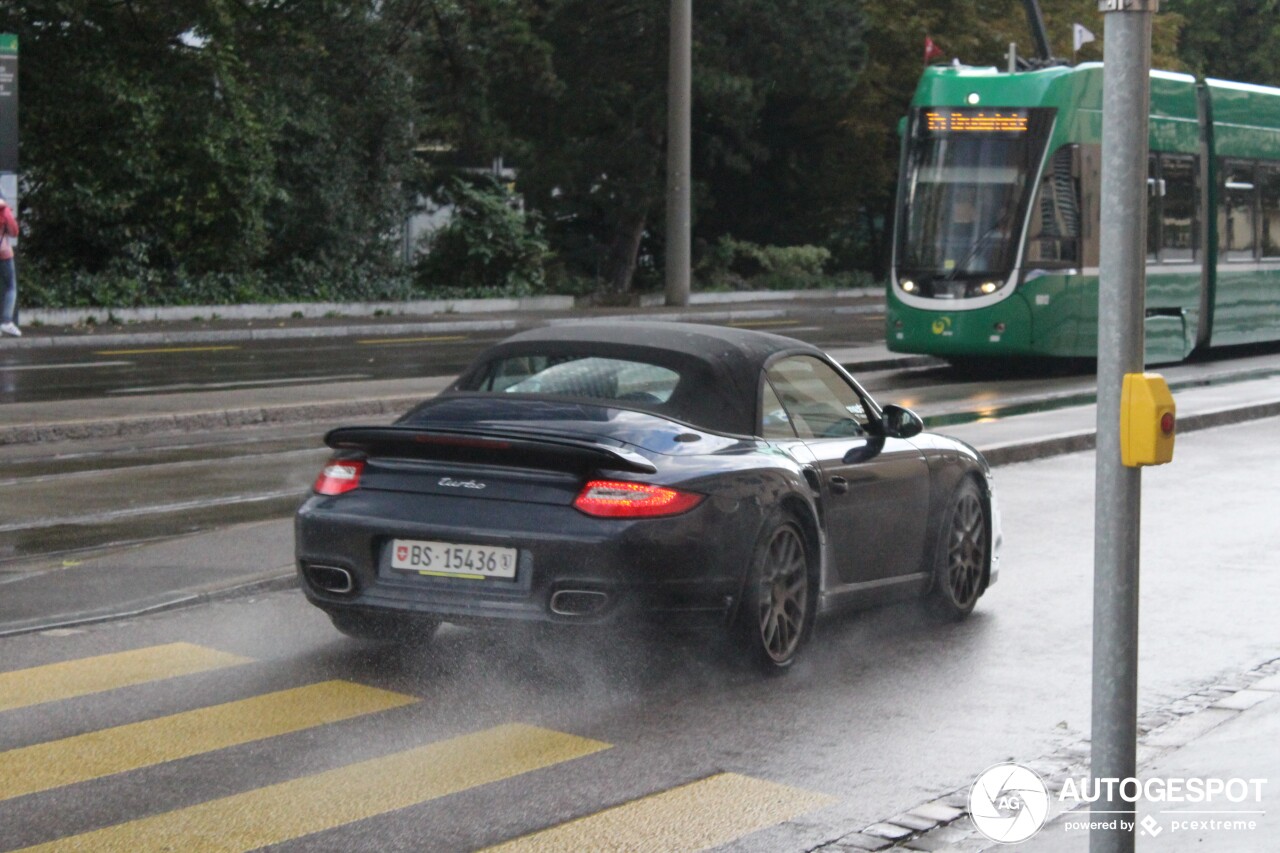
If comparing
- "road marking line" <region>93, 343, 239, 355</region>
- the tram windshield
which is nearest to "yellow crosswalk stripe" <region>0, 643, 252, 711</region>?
the tram windshield

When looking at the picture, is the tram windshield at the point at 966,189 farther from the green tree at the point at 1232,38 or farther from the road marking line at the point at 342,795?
the green tree at the point at 1232,38

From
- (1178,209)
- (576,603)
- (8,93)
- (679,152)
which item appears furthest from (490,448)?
(679,152)

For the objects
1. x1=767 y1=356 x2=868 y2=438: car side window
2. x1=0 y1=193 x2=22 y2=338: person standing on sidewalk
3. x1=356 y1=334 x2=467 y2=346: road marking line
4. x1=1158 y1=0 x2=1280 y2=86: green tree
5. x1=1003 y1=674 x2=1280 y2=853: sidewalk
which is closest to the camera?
x1=1003 y1=674 x2=1280 y2=853: sidewalk

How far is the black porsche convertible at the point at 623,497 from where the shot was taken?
23.4ft

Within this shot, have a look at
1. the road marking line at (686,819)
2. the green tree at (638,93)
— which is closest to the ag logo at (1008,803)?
the road marking line at (686,819)

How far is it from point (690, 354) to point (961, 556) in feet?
6.38

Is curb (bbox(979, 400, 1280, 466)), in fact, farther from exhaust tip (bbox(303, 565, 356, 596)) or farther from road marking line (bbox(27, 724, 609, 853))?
road marking line (bbox(27, 724, 609, 853))

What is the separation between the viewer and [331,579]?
752 centimetres

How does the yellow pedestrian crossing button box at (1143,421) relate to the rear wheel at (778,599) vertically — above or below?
above

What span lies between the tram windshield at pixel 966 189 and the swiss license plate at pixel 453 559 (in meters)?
16.7

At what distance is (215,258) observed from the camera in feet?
112

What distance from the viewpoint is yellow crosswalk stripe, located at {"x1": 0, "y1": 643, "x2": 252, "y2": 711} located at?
284 inches

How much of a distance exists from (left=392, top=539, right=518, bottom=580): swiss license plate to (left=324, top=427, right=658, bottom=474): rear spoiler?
0.34m

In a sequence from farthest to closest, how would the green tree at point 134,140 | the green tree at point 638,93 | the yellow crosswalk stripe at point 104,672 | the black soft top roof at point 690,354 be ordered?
the green tree at point 638,93, the green tree at point 134,140, the black soft top roof at point 690,354, the yellow crosswalk stripe at point 104,672
